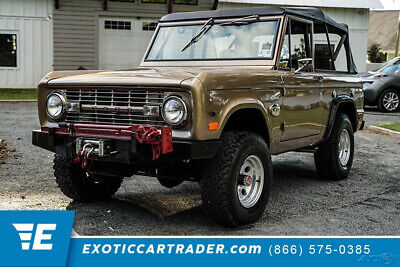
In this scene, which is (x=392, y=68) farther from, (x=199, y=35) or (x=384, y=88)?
(x=199, y=35)

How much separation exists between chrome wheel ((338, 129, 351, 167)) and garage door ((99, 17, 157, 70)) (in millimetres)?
15641

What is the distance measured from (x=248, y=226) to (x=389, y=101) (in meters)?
13.2

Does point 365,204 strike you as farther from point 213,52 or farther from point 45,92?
point 45,92

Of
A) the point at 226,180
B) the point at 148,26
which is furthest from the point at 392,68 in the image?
the point at 226,180

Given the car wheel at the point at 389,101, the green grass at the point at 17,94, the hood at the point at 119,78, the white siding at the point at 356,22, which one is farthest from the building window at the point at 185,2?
the hood at the point at 119,78

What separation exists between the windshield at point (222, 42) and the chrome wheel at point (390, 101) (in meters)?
12.1

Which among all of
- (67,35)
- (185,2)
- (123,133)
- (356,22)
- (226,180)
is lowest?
(226,180)

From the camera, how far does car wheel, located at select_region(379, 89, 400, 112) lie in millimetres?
16734

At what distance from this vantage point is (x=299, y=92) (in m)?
5.76

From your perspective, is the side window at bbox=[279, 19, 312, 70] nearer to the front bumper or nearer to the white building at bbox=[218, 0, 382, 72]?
the front bumper

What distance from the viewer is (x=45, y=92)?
5.11m

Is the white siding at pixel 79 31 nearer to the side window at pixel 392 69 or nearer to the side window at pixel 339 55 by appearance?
the side window at pixel 392 69

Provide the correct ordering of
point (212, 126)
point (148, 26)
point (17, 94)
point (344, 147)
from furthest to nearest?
1. point (148, 26)
2. point (17, 94)
3. point (344, 147)
4. point (212, 126)

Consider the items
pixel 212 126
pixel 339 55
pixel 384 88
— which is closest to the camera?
pixel 212 126
